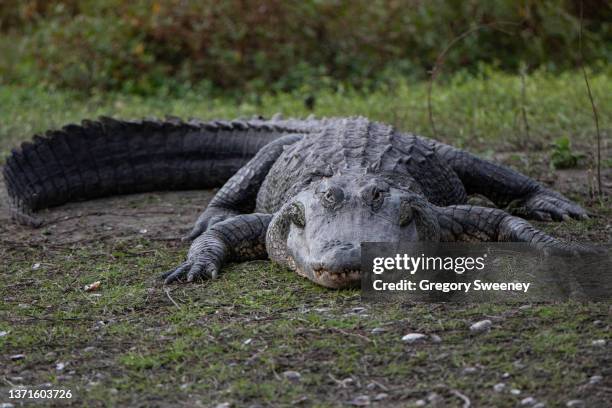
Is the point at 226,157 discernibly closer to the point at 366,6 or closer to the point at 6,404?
the point at 6,404

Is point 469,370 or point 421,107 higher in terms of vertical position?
point 421,107

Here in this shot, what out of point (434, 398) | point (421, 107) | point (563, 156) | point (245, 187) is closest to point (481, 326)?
point (434, 398)

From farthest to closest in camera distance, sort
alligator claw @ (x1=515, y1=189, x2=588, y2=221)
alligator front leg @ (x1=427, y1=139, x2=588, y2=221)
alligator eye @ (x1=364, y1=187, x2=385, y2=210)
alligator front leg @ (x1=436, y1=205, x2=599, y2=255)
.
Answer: alligator front leg @ (x1=427, y1=139, x2=588, y2=221) < alligator claw @ (x1=515, y1=189, x2=588, y2=221) < alligator front leg @ (x1=436, y1=205, x2=599, y2=255) < alligator eye @ (x1=364, y1=187, x2=385, y2=210)

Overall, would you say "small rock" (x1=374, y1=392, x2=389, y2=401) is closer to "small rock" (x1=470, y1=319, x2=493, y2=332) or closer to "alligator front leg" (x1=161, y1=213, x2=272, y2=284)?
"small rock" (x1=470, y1=319, x2=493, y2=332)

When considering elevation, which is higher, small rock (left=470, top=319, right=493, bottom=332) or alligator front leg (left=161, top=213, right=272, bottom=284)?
alligator front leg (left=161, top=213, right=272, bottom=284)

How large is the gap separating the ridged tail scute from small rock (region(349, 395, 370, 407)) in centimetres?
362

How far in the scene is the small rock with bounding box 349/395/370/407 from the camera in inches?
115

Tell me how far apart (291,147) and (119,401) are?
2.82 metres

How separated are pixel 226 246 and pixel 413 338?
1.61 metres

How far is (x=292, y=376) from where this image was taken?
3.15m

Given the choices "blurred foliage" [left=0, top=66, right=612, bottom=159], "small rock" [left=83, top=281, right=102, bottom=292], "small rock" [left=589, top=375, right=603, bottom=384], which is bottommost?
"small rock" [left=589, top=375, right=603, bottom=384]

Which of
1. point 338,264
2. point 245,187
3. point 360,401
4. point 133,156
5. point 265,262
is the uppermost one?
point 133,156

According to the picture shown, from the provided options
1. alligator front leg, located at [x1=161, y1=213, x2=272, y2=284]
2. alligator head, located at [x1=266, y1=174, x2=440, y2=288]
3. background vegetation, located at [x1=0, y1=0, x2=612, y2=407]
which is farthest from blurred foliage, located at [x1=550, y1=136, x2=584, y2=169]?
alligator front leg, located at [x1=161, y1=213, x2=272, y2=284]

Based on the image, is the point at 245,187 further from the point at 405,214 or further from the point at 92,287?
the point at 405,214
